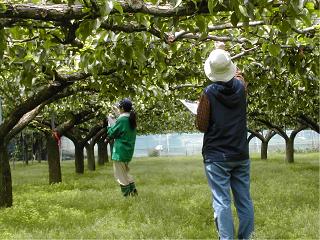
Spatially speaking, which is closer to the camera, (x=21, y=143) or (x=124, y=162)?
(x=124, y=162)

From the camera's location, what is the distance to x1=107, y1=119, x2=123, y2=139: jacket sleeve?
9.50 meters

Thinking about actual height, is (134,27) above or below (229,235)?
above

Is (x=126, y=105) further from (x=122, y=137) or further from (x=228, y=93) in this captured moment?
(x=228, y=93)

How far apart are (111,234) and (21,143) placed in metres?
40.3

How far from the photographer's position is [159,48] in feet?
19.1

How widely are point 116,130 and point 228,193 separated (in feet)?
17.2

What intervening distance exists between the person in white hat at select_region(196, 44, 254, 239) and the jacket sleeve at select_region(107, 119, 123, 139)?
5.01 metres

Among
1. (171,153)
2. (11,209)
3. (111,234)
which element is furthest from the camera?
(171,153)

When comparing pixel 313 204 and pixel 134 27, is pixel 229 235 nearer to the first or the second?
pixel 134 27

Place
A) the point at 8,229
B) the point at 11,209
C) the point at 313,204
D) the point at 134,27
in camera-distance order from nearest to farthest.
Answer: the point at 134,27, the point at 8,229, the point at 313,204, the point at 11,209

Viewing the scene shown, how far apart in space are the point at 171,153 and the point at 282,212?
53.4 meters

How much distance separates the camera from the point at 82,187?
47.6 ft

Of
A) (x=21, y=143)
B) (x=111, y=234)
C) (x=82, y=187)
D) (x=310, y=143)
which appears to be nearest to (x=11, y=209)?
(x=111, y=234)

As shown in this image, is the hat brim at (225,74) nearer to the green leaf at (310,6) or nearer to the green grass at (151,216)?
the green leaf at (310,6)
